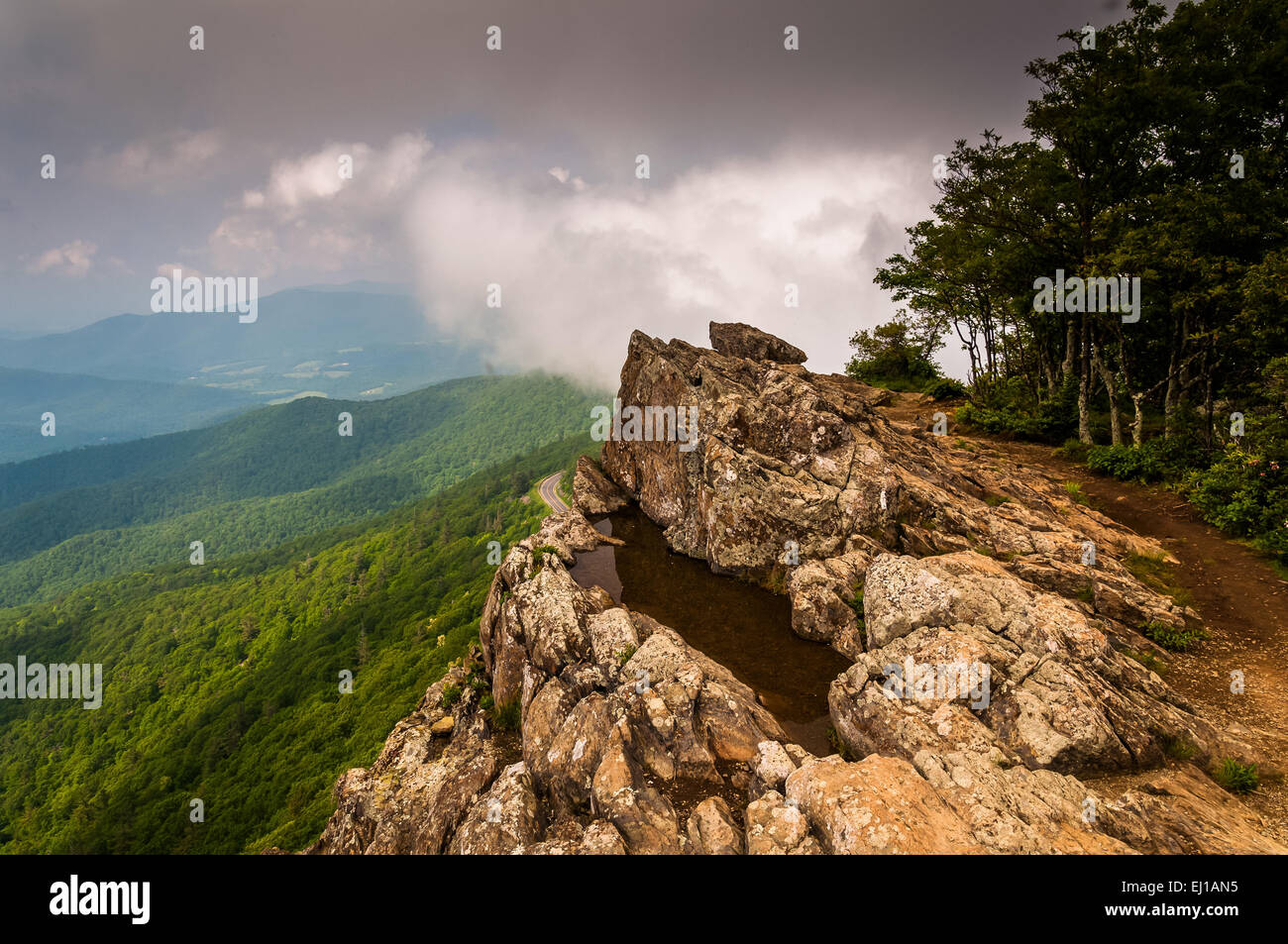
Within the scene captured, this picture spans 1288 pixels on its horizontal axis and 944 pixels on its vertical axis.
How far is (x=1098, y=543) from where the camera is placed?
17.8 metres

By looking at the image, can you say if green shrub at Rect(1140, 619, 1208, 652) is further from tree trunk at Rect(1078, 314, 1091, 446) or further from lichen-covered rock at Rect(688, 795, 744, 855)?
tree trunk at Rect(1078, 314, 1091, 446)

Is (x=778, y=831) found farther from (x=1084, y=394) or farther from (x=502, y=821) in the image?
(x=1084, y=394)

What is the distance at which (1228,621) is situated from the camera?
49.3ft

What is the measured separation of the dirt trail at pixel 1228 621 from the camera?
11445mm

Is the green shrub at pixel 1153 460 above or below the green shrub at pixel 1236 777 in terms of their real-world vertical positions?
above

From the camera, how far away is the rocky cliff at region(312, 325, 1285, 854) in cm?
877

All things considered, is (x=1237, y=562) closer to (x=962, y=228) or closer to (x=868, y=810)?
(x=868, y=810)

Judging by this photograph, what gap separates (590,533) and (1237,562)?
76.5 ft

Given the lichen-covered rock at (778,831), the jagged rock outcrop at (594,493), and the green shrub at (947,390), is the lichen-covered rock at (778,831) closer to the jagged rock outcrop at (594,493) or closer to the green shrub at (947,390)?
the jagged rock outcrop at (594,493)

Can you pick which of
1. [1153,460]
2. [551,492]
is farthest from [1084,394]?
[551,492]

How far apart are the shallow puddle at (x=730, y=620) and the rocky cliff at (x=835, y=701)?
61 centimetres

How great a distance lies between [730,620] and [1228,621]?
14.8 metres

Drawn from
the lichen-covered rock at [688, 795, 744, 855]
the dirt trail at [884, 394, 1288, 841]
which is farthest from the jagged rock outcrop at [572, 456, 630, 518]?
the dirt trail at [884, 394, 1288, 841]

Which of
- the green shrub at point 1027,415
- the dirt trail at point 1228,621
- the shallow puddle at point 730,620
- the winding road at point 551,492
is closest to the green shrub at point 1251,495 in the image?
the dirt trail at point 1228,621
